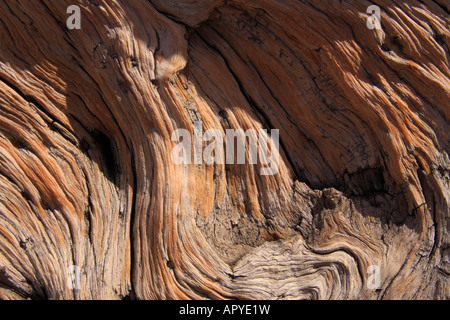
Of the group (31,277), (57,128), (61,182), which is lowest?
(31,277)

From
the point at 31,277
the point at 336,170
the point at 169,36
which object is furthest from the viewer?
the point at 336,170

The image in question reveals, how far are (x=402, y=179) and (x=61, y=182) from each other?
259cm

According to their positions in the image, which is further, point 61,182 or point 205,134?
point 205,134

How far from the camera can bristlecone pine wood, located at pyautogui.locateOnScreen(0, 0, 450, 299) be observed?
2744 millimetres

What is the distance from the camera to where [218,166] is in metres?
3.06

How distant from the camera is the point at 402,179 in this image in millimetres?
2908

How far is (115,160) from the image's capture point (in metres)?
2.98

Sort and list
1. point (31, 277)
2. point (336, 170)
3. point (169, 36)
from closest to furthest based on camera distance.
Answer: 1. point (31, 277)
2. point (169, 36)
3. point (336, 170)

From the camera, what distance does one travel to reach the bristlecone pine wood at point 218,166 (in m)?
2.74

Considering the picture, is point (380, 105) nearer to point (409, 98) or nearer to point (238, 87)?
point (409, 98)

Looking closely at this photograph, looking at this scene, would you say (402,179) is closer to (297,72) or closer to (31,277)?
(297,72)

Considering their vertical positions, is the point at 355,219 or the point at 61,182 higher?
the point at 355,219

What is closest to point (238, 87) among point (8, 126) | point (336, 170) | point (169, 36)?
point (169, 36)

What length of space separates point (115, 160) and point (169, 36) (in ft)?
3.48
